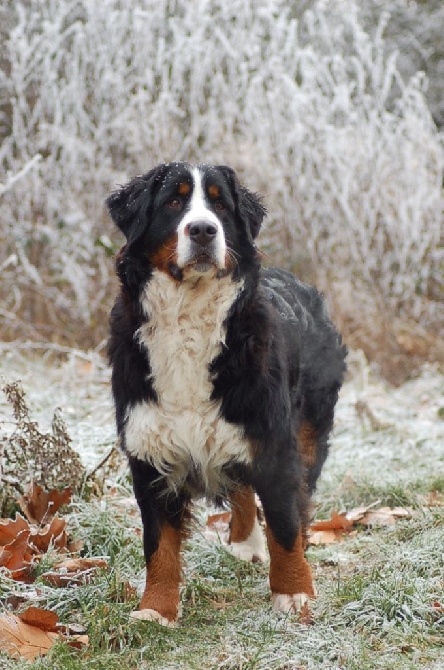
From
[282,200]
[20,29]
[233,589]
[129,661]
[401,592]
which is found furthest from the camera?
[282,200]

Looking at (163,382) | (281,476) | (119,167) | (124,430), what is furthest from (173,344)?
(119,167)

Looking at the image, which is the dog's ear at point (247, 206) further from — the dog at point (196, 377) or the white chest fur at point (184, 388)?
the white chest fur at point (184, 388)

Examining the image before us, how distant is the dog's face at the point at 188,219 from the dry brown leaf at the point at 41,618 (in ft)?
3.91

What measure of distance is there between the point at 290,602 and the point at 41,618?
856 millimetres

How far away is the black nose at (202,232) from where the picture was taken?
10.1 feet

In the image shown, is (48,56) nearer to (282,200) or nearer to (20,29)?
(20,29)

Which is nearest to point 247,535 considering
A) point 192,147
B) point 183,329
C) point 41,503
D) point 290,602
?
point 290,602

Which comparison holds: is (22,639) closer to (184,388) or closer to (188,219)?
(184,388)

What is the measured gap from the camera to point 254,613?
321 centimetres

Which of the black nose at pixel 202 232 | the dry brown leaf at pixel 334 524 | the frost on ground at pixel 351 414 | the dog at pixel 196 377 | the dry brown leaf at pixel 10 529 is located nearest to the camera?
the black nose at pixel 202 232

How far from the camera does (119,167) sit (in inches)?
303

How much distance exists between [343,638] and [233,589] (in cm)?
79

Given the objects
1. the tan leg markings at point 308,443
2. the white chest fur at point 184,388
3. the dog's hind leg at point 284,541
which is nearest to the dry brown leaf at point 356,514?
the tan leg markings at point 308,443

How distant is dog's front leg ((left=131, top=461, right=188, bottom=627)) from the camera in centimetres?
319
